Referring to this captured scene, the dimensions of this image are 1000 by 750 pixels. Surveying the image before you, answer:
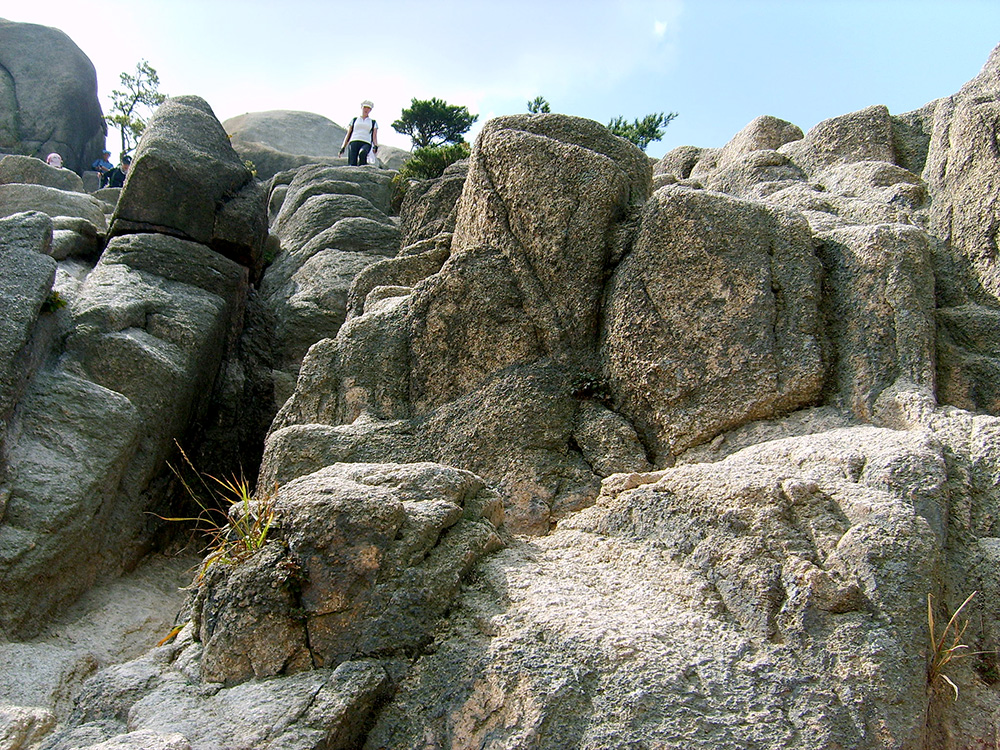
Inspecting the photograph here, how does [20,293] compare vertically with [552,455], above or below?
above

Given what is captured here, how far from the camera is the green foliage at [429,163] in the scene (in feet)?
63.1

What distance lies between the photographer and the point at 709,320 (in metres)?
8.21

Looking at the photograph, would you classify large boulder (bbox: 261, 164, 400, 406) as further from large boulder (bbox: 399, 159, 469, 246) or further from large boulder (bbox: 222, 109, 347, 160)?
large boulder (bbox: 222, 109, 347, 160)

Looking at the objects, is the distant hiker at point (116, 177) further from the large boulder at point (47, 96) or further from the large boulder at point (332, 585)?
the large boulder at point (332, 585)

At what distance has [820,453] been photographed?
253 inches

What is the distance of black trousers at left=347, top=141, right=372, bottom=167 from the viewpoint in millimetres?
22641

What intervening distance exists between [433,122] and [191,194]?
75.0 ft

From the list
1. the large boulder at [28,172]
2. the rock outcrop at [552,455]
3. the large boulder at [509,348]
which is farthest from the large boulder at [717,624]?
the large boulder at [28,172]

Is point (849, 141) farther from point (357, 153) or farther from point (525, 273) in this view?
point (357, 153)

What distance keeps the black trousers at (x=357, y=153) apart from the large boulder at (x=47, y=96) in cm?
1963

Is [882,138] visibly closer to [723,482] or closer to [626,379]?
[626,379]

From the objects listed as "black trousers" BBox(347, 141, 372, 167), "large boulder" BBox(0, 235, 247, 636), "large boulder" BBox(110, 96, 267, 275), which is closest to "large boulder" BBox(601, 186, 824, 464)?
"large boulder" BBox(0, 235, 247, 636)

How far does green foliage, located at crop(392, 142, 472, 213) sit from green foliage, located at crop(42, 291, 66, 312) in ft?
31.2

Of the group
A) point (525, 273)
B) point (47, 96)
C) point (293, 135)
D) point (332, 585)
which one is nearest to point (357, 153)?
point (525, 273)
